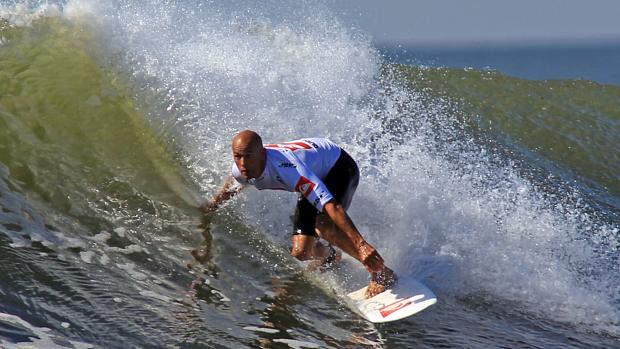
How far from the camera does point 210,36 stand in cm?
1002

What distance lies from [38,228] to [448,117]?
6958mm

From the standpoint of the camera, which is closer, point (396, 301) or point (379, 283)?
point (396, 301)

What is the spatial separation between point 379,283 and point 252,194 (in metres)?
1.96

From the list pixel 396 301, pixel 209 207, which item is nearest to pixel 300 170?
pixel 396 301

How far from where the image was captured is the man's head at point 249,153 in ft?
17.9

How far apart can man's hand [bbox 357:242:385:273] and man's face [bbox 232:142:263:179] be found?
0.87 m

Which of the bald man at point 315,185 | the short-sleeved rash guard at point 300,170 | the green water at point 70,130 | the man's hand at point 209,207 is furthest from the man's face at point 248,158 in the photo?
the green water at point 70,130

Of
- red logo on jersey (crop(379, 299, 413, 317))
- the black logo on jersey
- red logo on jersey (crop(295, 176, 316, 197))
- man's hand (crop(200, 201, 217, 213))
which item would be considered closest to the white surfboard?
red logo on jersey (crop(379, 299, 413, 317))

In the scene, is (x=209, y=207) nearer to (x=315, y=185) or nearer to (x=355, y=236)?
(x=315, y=185)

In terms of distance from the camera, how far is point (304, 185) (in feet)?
18.2

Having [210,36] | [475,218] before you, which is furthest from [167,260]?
[210,36]

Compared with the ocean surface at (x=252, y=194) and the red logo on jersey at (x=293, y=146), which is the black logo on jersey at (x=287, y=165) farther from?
the ocean surface at (x=252, y=194)

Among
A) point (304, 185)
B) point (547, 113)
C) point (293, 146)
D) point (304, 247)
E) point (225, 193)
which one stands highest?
point (547, 113)

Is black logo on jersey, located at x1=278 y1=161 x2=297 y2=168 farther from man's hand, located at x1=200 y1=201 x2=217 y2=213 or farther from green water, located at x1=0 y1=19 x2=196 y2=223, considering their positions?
green water, located at x1=0 y1=19 x2=196 y2=223
